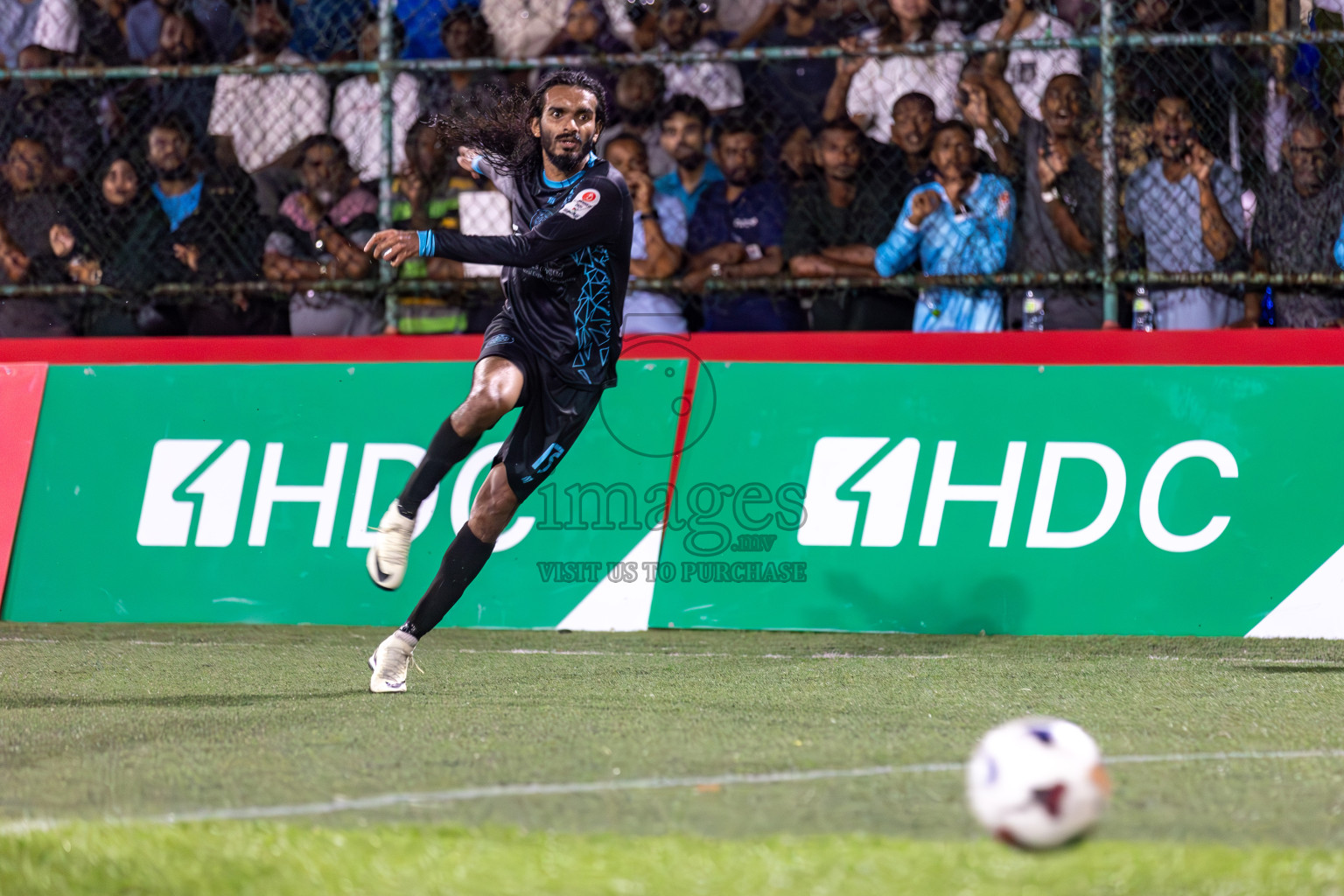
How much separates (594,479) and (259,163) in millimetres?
2778

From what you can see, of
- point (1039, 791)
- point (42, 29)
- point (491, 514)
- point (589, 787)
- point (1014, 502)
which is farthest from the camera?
point (42, 29)

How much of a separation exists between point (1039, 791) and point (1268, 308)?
5.26 metres

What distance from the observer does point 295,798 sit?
134 inches

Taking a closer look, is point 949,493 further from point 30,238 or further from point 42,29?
point 42,29

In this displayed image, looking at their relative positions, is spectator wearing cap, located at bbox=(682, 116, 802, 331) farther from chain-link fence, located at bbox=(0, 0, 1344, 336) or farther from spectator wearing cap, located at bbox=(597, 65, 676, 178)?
spectator wearing cap, located at bbox=(597, 65, 676, 178)

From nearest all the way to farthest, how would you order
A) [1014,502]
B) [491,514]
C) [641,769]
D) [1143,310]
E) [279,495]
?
[641,769] → [491,514] → [1014,502] → [279,495] → [1143,310]

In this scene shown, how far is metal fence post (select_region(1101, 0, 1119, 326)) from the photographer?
723 centimetres

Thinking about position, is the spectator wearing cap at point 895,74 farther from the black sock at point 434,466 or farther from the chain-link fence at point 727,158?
the black sock at point 434,466

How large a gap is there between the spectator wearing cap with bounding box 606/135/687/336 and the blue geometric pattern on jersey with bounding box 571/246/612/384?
192 cm

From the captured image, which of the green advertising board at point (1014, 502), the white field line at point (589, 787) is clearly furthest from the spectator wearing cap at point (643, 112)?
the white field line at point (589, 787)

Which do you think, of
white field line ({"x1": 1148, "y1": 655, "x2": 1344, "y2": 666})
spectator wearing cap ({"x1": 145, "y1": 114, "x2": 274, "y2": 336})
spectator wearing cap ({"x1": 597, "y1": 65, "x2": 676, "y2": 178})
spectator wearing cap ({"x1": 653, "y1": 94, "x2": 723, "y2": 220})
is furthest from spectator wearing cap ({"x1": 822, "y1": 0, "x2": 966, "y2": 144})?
spectator wearing cap ({"x1": 145, "y1": 114, "x2": 274, "y2": 336})

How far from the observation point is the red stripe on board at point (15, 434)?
298 inches

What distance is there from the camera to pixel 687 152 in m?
8.12

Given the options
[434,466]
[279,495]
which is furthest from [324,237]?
[434,466]
